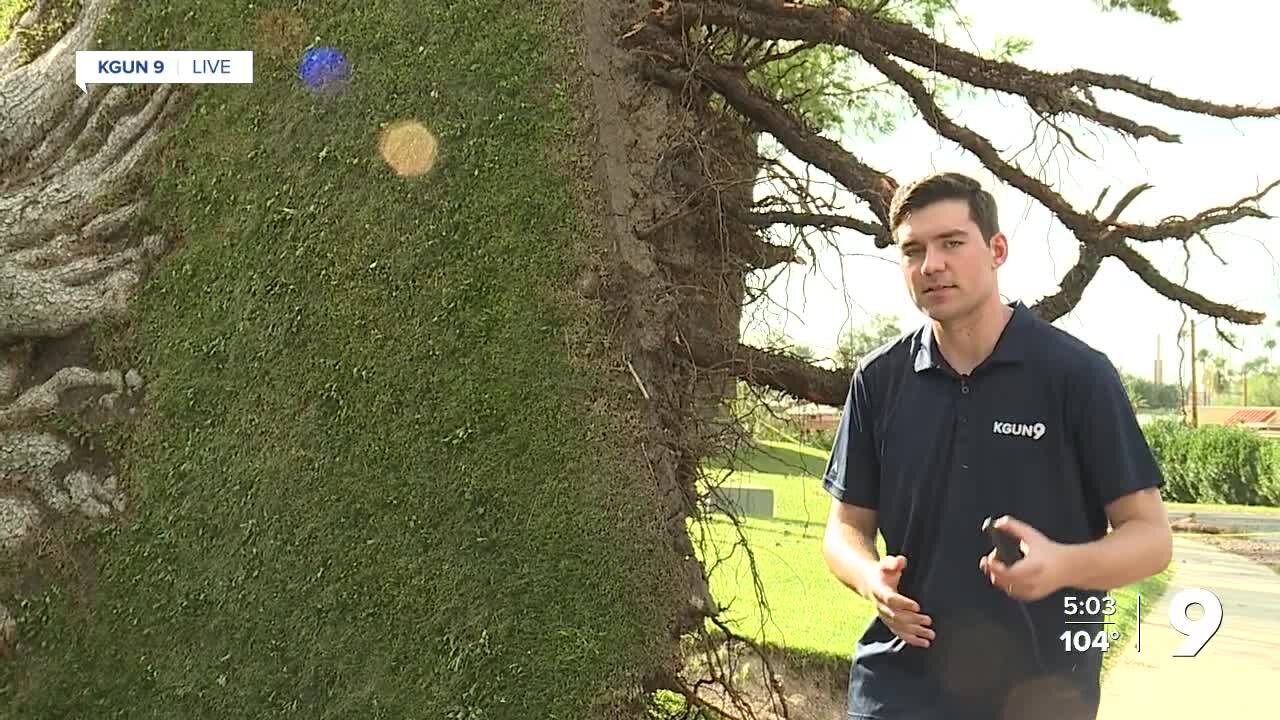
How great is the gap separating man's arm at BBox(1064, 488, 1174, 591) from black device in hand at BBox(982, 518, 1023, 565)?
2.6 inches

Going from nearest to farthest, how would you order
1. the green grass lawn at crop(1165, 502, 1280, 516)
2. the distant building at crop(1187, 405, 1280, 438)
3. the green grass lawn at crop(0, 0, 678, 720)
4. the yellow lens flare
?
the green grass lawn at crop(0, 0, 678, 720) < the yellow lens flare < the green grass lawn at crop(1165, 502, 1280, 516) < the distant building at crop(1187, 405, 1280, 438)

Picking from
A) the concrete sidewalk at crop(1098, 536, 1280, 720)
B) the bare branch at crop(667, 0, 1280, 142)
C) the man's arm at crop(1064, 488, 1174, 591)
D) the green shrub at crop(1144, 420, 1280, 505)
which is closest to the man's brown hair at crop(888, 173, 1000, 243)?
the man's arm at crop(1064, 488, 1174, 591)

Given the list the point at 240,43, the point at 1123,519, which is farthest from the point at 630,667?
the point at 240,43

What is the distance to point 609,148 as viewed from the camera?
3.61m

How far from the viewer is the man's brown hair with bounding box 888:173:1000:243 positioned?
5.57 feet

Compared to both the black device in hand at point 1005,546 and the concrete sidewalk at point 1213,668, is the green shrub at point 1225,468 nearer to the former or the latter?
the concrete sidewalk at point 1213,668

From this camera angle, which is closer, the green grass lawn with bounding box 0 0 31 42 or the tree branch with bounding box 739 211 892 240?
the tree branch with bounding box 739 211 892 240

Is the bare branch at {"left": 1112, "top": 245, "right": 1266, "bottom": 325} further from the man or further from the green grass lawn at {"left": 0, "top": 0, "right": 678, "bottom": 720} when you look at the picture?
the man

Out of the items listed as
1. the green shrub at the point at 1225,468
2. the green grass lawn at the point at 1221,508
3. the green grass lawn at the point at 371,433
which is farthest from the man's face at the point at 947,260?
the green shrub at the point at 1225,468

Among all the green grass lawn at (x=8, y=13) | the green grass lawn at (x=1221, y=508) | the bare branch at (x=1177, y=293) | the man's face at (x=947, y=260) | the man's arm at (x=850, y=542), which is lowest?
the green grass lawn at (x=1221, y=508)

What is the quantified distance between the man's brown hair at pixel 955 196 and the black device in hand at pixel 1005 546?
489 millimetres

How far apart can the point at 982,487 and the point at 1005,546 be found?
0.19m

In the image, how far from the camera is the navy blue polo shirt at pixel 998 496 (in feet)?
5.40

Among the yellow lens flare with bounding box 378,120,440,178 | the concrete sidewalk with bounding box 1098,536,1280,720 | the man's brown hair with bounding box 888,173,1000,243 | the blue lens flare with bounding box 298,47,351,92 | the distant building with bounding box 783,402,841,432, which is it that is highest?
the blue lens flare with bounding box 298,47,351,92
